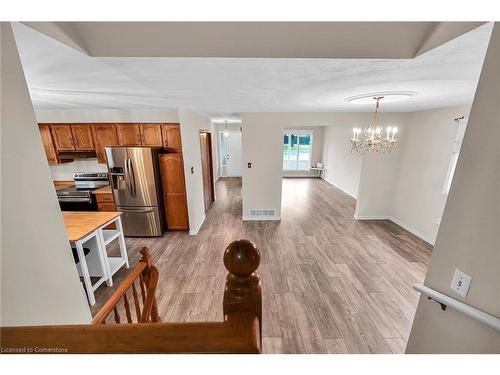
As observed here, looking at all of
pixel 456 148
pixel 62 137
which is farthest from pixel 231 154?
pixel 456 148

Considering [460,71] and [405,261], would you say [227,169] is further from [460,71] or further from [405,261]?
[460,71]

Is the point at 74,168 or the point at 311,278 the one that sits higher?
the point at 74,168

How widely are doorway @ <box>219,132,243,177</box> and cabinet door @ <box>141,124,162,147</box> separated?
461 centimetres

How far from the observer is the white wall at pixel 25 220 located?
0.65 metres

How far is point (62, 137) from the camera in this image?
3441 mm

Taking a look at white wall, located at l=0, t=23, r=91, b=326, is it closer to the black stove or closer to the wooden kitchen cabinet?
the wooden kitchen cabinet

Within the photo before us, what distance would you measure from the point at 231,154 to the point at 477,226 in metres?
7.70

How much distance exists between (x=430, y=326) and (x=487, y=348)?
306 millimetres

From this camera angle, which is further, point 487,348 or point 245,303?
point 487,348

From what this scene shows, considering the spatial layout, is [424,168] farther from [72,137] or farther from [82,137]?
[72,137]

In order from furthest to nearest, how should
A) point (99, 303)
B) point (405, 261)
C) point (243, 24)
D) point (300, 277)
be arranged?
1. point (405, 261)
2. point (300, 277)
3. point (99, 303)
4. point (243, 24)
